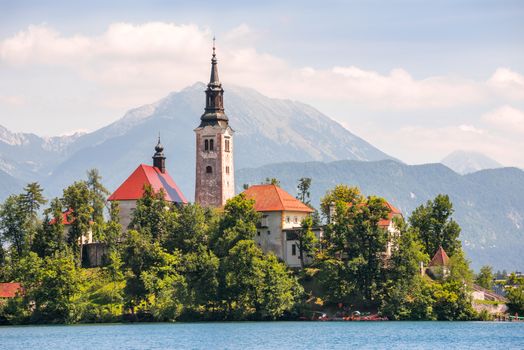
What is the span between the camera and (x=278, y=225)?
12481 centimetres

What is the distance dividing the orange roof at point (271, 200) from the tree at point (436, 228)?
14.1 meters

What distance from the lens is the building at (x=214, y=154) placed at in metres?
138

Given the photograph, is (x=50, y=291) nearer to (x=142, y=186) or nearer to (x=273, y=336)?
(x=142, y=186)

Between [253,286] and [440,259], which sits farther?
[440,259]

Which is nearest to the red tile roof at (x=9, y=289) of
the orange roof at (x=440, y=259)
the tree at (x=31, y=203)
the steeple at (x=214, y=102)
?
the tree at (x=31, y=203)

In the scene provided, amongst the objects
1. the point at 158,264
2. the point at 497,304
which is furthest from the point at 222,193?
the point at 497,304

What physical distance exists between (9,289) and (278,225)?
32014 millimetres

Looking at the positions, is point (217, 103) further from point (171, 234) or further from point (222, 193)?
point (171, 234)

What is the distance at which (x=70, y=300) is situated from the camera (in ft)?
367

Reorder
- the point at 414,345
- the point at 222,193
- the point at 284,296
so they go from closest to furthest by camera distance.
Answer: the point at 414,345, the point at 284,296, the point at 222,193

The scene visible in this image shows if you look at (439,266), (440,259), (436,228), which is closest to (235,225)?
(439,266)

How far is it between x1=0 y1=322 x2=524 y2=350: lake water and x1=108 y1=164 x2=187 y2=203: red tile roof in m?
30.9

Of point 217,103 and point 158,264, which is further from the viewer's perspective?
point 217,103

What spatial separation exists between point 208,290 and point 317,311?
12.8 meters
